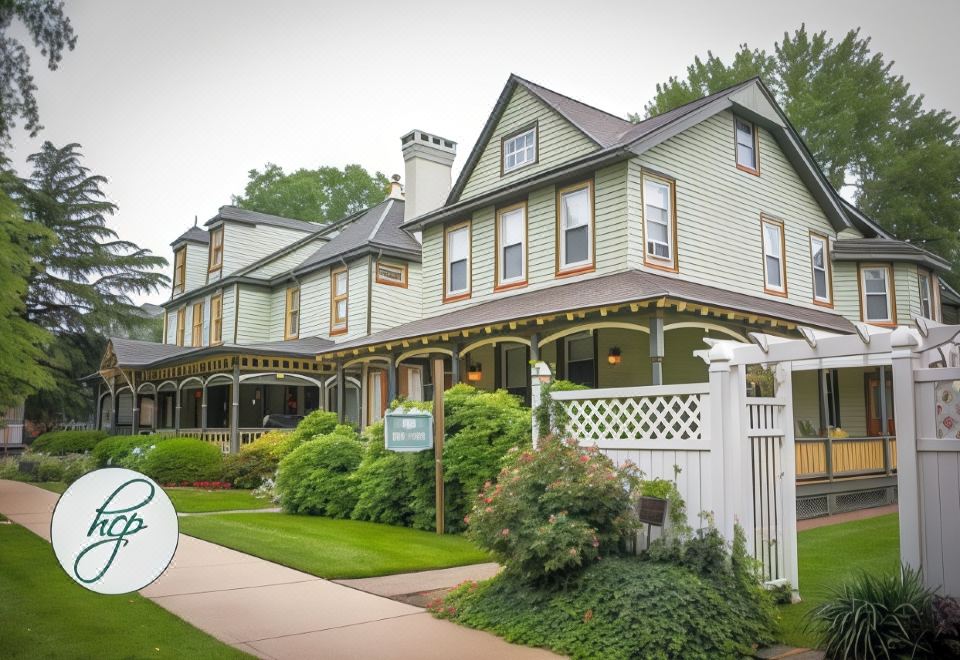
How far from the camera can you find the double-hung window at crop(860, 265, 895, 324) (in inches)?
807

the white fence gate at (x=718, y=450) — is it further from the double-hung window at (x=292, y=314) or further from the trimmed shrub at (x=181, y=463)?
the double-hung window at (x=292, y=314)

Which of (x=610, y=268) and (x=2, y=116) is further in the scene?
(x=610, y=268)

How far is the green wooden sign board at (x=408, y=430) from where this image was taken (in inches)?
422

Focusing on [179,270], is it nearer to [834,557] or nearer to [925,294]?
[925,294]

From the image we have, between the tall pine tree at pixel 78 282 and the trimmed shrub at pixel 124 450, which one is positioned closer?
the trimmed shrub at pixel 124 450

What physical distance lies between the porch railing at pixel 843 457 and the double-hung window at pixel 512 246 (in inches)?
268

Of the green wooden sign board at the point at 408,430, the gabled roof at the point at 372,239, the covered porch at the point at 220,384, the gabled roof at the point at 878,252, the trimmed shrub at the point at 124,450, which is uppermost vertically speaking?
the gabled roof at the point at 372,239

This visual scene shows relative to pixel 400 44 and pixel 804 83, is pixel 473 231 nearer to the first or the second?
pixel 400 44

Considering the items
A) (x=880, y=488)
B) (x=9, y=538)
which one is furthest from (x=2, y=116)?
(x=880, y=488)

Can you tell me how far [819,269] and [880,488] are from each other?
21.7ft

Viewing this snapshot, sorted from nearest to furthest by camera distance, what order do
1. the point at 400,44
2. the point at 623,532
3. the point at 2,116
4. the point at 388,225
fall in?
the point at 623,532
the point at 2,116
the point at 400,44
the point at 388,225

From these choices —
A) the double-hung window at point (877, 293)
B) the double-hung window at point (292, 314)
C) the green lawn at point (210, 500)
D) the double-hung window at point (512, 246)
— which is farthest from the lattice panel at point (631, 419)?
the double-hung window at point (292, 314)

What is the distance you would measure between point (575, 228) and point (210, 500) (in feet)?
30.5

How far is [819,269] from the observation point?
770 inches
